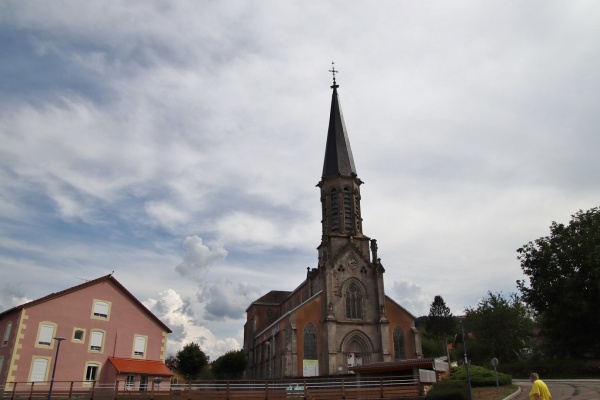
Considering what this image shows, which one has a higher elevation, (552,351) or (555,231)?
(555,231)

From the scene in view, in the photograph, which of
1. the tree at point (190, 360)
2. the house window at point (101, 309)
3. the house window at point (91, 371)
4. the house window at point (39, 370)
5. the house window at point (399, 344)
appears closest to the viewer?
the house window at point (39, 370)

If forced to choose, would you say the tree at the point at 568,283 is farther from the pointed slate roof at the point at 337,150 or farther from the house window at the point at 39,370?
the house window at the point at 39,370

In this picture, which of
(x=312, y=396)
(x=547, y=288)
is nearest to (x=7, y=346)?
(x=312, y=396)

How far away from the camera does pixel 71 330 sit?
91.4ft

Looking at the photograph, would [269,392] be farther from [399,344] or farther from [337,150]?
[337,150]

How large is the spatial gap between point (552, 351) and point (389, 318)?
51.8 ft

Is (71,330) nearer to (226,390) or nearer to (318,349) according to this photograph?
(226,390)

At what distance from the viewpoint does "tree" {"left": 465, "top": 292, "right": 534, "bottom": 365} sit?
4712 cm

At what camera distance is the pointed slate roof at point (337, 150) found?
47062 millimetres

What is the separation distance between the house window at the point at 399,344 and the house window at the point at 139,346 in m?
21.3

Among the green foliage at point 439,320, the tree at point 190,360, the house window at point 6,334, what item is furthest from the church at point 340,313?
the green foliage at point 439,320

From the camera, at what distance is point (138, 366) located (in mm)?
28812

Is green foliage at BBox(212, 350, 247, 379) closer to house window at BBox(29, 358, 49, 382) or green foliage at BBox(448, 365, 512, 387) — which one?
house window at BBox(29, 358, 49, 382)

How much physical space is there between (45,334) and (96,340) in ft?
9.86
